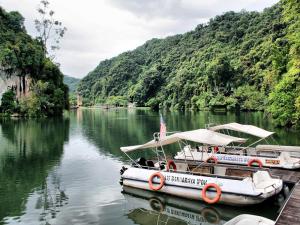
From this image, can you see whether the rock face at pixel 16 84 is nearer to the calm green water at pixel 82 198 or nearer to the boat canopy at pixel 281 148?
the calm green water at pixel 82 198

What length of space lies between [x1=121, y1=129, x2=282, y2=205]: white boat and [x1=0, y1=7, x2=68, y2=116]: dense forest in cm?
7057

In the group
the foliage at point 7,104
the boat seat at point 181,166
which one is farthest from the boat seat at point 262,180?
the foliage at point 7,104

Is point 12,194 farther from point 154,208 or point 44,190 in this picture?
point 154,208

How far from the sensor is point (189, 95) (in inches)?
5330

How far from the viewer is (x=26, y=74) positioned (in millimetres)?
89938

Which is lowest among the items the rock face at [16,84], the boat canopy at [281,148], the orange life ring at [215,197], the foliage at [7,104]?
the orange life ring at [215,197]

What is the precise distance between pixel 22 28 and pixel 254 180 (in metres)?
99.0

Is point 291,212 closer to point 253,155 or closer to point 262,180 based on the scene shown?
point 262,180

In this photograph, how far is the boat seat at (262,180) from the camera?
53.6 ft

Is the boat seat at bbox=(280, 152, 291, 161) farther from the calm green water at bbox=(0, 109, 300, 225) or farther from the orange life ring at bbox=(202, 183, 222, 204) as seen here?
the orange life ring at bbox=(202, 183, 222, 204)

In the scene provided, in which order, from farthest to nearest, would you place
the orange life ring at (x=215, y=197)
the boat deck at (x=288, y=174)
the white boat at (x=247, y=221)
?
1. the boat deck at (x=288, y=174)
2. the orange life ring at (x=215, y=197)
3. the white boat at (x=247, y=221)

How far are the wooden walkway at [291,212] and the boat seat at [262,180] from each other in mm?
1410

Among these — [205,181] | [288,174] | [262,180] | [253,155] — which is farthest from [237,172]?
[253,155]

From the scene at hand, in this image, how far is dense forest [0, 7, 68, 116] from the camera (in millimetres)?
84062
